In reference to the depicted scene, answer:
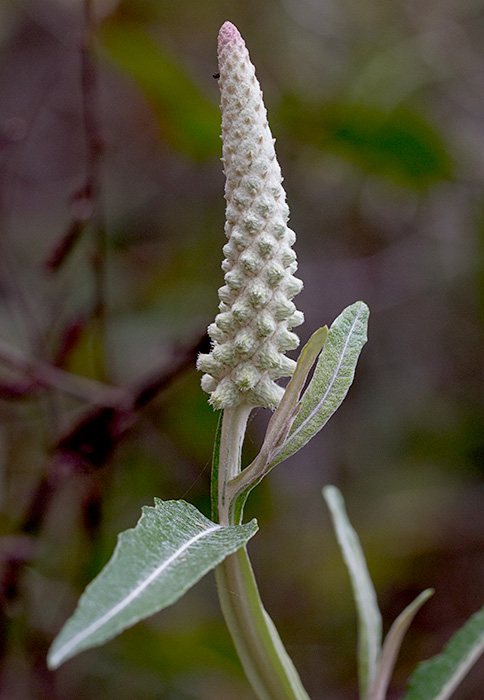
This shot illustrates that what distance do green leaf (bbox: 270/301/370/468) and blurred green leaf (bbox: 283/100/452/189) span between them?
228cm

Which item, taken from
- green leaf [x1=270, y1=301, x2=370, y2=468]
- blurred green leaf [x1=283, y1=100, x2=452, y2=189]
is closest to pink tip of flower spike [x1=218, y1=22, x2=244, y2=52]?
green leaf [x1=270, y1=301, x2=370, y2=468]

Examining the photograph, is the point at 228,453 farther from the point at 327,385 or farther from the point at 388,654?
the point at 388,654

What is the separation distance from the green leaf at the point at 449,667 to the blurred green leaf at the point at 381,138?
2284mm

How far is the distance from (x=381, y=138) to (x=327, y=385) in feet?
7.74

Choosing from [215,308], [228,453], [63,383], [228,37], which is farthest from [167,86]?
[228,453]

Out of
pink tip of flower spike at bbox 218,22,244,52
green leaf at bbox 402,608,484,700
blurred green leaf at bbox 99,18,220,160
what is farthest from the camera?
blurred green leaf at bbox 99,18,220,160

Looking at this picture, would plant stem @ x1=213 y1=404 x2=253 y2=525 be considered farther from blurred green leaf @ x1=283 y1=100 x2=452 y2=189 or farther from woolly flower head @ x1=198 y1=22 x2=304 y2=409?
blurred green leaf @ x1=283 y1=100 x2=452 y2=189

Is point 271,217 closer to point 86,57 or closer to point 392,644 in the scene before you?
point 392,644

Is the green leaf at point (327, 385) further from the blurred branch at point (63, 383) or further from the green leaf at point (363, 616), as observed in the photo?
the blurred branch at point (63, 383)

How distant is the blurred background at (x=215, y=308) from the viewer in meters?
2.42

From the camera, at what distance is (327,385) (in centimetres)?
101

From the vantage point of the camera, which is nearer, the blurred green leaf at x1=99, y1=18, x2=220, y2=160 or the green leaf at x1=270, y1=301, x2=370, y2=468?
the green leaf at x1=270, y1=301, x2=370, y2=468

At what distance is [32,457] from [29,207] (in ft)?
5.32

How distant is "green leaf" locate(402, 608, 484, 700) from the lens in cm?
123
